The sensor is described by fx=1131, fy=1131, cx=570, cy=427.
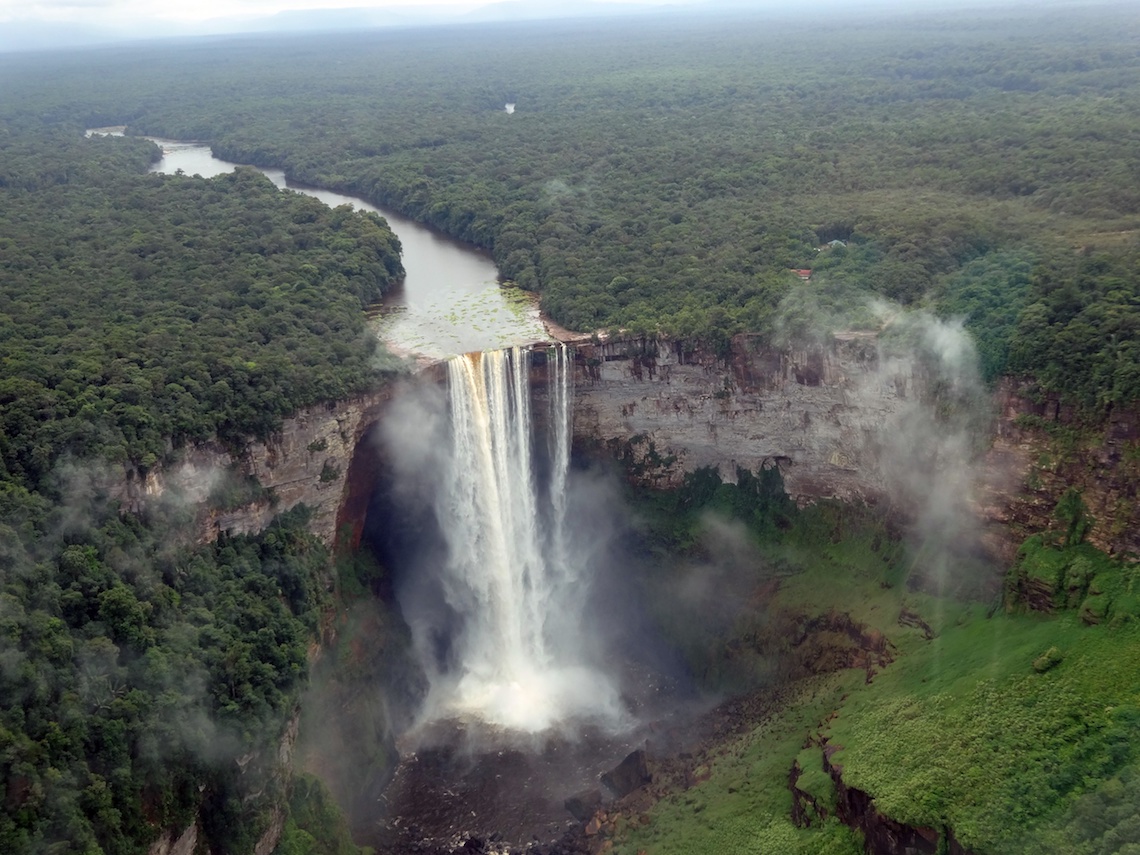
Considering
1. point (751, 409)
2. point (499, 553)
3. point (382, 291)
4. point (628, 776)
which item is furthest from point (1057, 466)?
point (382, 291)

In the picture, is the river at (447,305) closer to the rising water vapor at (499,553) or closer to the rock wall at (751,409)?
the rising water vapor at (499,553)

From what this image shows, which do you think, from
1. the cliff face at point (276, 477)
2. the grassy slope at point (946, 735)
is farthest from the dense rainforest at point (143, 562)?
the grassy slope at point (946, 735)

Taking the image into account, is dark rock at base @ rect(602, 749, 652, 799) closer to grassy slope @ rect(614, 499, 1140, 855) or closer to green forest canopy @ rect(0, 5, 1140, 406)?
grassy slope @ rect(614, 499, 1140, 855)

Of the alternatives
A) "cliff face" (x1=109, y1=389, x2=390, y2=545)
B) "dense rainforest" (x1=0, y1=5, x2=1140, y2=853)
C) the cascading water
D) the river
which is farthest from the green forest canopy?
"cliff face" (x1=109, y1=389, x2=390, y2=545)

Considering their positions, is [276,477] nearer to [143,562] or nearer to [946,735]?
[143,562]

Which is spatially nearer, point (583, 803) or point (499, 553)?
point (583, 803)
